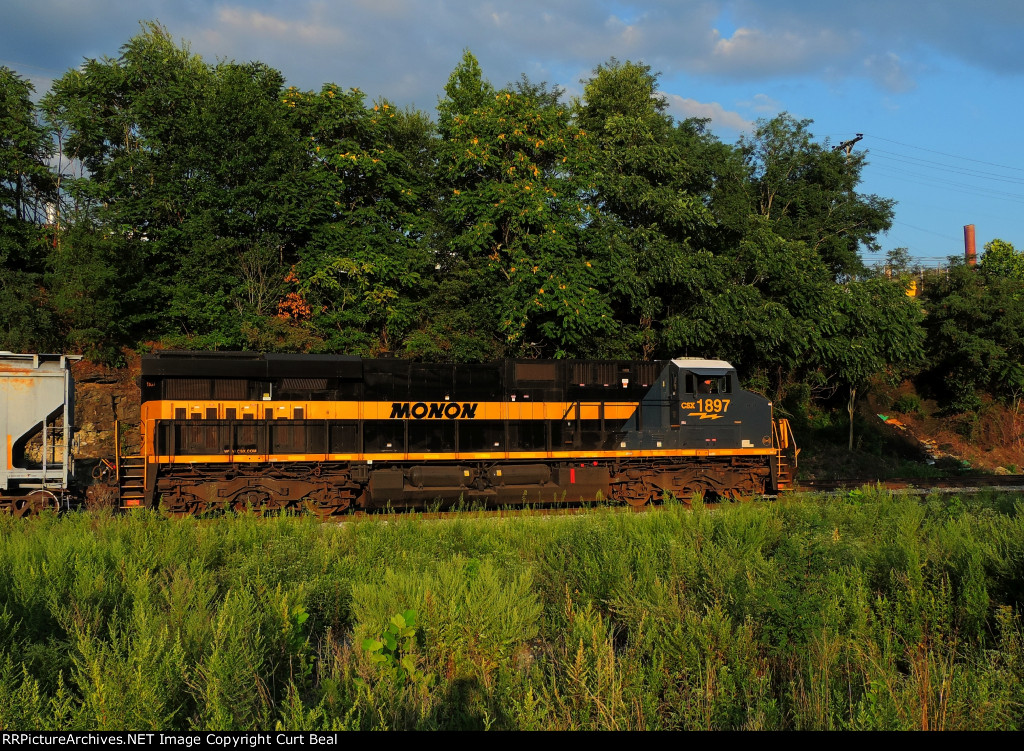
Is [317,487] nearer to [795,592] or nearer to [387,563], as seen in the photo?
[387,563]

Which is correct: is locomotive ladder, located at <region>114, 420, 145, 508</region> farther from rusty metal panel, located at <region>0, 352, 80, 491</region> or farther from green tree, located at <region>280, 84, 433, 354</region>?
green tree, located at <region>280, 84, 433, 354</region>

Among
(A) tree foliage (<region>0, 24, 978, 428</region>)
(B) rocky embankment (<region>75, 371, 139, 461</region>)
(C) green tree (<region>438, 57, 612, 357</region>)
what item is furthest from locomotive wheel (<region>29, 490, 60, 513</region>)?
(C) green tree (<region>438, 57, 612, 357</region>)

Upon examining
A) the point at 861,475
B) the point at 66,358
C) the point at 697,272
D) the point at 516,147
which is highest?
the point at 516,147

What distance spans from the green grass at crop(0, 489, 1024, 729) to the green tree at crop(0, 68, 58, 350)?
1419cm

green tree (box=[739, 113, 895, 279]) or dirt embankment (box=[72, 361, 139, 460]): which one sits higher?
green tree (box=[739, 113, 895, 279])

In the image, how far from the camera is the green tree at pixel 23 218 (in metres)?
21.2

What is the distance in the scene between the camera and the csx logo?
591 inches

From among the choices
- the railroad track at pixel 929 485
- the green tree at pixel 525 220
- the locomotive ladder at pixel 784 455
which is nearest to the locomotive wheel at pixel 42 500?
the green tree at pixel 525 220

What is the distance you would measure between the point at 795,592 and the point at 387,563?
4941 mm

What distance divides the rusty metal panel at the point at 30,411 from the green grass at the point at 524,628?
3.53 meters

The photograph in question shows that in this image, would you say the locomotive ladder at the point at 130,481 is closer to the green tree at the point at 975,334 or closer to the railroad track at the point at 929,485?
the railroad track at the point at 929,485

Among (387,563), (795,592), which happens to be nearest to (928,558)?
(795,592)
